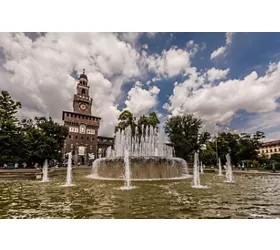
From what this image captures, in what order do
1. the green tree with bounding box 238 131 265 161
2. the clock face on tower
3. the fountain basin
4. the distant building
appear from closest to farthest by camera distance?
the fountain basin, the distant building, the green tree with bounding box 238 131 265 161, the clock face on tower

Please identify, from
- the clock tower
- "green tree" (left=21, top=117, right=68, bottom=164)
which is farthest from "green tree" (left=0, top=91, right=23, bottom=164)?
the clock tower

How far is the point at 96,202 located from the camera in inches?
151

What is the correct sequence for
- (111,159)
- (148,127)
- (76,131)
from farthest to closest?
(76,131) → (148,127) → (111,159)

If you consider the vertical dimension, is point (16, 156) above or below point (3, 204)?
above

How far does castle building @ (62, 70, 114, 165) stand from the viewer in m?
36.9

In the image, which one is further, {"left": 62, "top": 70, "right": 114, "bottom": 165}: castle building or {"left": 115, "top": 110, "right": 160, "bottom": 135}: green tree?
{"left": 62, "top": 70, "right": 114, "bottom": 165}: castle building

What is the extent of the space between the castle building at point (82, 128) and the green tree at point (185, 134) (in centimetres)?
1823

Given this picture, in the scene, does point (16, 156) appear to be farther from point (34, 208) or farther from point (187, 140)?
point (187, 140)

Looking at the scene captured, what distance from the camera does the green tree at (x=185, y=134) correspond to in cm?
2659

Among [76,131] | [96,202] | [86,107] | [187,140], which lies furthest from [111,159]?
[86,107]

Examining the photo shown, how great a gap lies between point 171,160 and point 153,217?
685 centimetres

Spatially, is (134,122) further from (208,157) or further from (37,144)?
(37,144)

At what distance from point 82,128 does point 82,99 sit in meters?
6.56

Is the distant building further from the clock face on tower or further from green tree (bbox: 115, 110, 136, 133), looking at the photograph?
the clock face on tower
